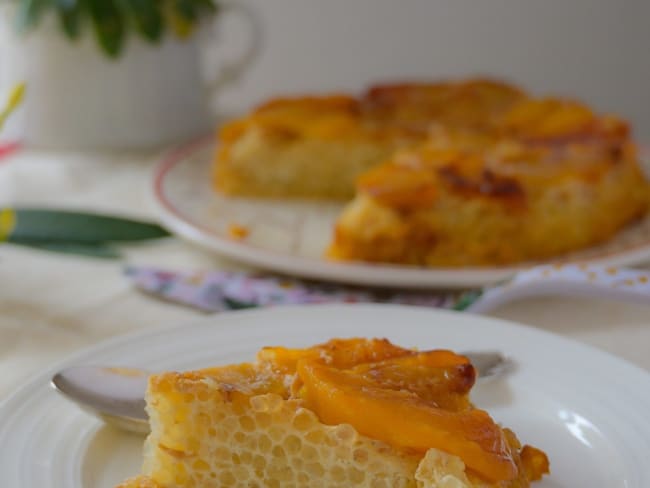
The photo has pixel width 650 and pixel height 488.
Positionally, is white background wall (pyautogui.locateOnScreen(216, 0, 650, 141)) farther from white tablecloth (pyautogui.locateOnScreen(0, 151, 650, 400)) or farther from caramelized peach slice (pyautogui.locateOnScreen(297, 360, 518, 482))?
caramelized peach slice (pyautogui.locateOnScreen(297, 360, 518, 482))

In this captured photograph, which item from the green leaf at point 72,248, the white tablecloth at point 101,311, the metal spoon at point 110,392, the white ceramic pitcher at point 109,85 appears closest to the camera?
the metal spoon at point 110,392

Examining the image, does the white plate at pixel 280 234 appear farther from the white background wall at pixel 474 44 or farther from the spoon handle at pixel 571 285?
the white background wall at pixel 474 44

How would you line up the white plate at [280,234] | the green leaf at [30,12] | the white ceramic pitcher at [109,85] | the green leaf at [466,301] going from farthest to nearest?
1. the white ceramic pitcher at [109,85]
2. the green leaf at [30,12]
3. the white plate at [280,234]
4. the green leaf at [466,301]

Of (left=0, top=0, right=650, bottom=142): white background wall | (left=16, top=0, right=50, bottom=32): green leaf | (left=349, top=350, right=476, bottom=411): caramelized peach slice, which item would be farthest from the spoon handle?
(left=0, top=0, right=650, bottom=142): white background wall

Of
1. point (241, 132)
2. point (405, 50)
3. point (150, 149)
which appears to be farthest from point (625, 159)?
point (405, 50)

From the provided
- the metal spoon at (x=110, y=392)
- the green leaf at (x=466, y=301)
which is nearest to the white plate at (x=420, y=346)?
the metal spoon at (x=110, y=392)
